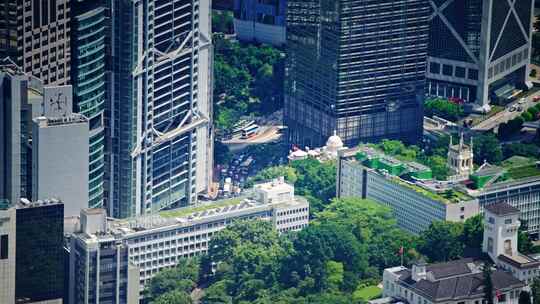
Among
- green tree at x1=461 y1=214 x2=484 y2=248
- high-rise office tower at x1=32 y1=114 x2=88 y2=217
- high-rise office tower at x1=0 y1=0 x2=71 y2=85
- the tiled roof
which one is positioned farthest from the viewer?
green tree at x1=461 y1=214 x2=484 y2=248

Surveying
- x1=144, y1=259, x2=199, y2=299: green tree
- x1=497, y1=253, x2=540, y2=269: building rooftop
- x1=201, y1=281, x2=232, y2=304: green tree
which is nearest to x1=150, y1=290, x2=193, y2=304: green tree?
x1=201, y1=281, x2=232, y2=304: green tree

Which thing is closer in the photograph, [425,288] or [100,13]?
[425,288]

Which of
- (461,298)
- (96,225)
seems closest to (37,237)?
(96,225)

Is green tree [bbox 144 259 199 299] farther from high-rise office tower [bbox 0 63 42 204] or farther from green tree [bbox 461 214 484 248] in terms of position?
green tree [bbox 461 214 484 248]

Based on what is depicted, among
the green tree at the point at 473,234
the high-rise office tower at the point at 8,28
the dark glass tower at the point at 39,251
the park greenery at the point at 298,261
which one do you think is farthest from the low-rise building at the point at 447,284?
the high-rise office tower at the point at 8,28

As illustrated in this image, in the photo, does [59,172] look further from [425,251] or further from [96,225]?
[425,251]

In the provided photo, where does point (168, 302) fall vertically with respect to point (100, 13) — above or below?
below

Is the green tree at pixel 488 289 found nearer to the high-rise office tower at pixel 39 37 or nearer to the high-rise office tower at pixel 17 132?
the high-rise office tower at pixel 17 132

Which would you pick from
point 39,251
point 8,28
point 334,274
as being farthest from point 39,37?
point 334,274

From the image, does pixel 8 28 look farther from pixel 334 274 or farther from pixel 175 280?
pixel 334 274
